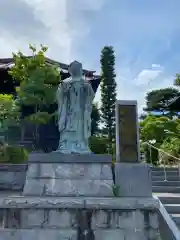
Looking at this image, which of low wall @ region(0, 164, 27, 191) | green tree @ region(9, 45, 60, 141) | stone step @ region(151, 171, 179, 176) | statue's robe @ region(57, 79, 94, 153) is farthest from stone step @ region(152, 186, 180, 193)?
green tree @ region(9, 45, 60, 141)

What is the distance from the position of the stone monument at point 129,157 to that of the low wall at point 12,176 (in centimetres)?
265

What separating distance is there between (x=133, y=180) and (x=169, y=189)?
234cm

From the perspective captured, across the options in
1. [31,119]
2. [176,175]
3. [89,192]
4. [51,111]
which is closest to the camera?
[89,192]

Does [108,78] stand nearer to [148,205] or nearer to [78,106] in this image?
[78,106]

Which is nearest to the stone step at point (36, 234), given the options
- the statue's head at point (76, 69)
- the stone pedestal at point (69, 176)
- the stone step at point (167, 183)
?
the stone pedestal at point (69, 176)

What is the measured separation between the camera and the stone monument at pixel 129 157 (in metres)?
5.02

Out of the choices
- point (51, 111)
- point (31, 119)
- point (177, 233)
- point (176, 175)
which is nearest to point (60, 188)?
point (177, 233)

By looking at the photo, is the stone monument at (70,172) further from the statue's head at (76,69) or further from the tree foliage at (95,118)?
the tree foliage at (95,118)

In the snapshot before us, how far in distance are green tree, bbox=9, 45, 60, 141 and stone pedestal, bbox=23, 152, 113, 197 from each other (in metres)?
6.87

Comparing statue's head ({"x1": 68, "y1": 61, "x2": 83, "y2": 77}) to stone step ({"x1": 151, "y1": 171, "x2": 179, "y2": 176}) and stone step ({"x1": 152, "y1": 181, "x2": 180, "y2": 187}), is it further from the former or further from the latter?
stone step ({"x1": 151, "y1": 171, "x2": 179, "y2": 176})

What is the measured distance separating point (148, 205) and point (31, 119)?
28.0 ft

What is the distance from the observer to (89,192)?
480cm

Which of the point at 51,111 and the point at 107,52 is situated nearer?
the point at 51,111

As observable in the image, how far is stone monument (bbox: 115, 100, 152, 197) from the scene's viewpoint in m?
5.02
